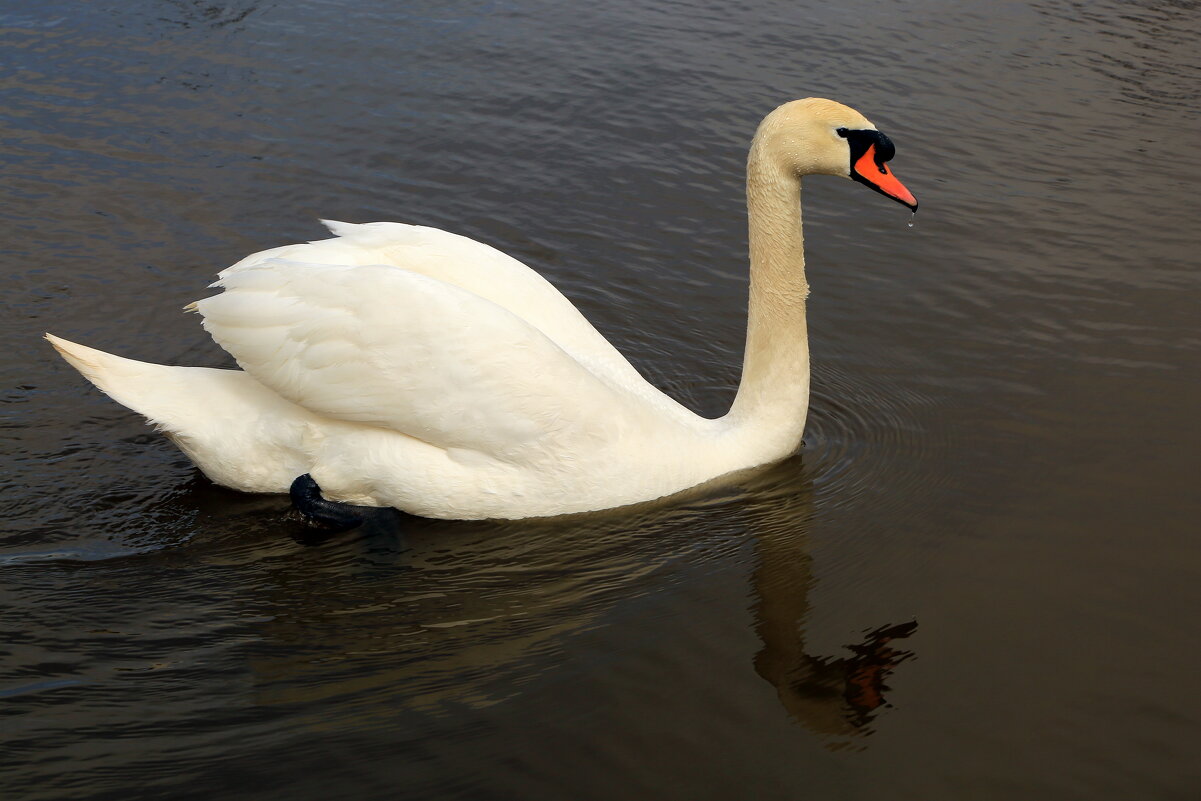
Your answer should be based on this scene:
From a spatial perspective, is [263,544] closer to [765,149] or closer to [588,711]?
[588,711]

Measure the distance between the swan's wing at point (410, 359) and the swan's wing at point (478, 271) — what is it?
365 mm

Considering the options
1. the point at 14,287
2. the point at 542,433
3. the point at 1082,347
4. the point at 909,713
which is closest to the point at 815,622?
the point at 909,713

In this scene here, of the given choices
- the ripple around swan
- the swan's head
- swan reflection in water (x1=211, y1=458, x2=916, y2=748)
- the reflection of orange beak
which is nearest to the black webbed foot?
swan reflection in water (x1=211, y1=458, x2=916, y2=748)

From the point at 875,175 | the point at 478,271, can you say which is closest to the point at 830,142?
the point at 875,175

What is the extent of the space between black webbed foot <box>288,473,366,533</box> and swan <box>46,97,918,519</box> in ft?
0.38

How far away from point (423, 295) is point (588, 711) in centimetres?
194

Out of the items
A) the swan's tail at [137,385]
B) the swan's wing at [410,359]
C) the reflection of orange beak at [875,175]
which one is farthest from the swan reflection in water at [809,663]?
the swan's tail at [137,385]

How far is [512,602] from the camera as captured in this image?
192 inches

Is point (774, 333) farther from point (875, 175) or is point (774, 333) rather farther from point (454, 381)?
point (454, 381)

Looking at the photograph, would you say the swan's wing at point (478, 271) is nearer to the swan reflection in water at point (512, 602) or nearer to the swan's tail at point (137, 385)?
the swan's tail at point (137, 385)

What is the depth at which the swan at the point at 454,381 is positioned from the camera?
5.24 m

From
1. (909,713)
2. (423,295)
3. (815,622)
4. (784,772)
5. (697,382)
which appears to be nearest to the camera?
(784,772)

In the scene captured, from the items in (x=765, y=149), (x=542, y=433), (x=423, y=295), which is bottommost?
(x=542, y=433)

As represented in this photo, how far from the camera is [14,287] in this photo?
7.13 meters
